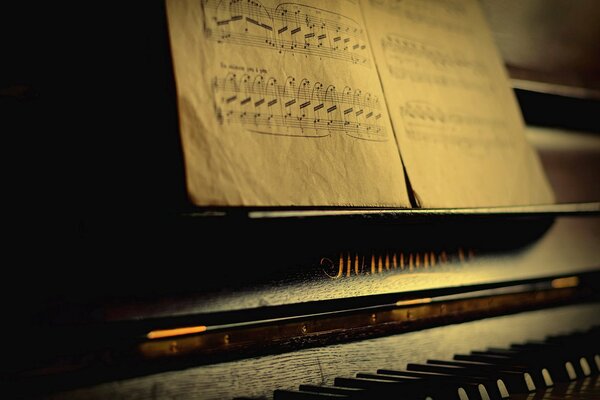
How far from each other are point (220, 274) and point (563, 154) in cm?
139

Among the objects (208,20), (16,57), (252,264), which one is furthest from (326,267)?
(16,57)

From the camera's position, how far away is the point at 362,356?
137cm

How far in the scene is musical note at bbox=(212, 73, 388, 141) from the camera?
1186 millimetres

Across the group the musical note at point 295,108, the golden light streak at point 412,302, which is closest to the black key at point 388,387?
the golden light streak at point 412,302

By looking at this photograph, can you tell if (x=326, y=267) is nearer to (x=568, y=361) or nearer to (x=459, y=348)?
(x=459, y=348)

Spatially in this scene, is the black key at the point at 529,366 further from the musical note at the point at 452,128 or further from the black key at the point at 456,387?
the musical note at the point at 452,128

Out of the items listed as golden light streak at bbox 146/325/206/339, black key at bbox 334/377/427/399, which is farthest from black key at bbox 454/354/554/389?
golden light streak at bbox 146/325/206/339

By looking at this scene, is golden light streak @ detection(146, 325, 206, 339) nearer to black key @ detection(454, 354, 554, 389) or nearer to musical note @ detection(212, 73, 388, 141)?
musical note @ detection(212, 73, 388, 141)

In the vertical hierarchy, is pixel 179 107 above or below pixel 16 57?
below

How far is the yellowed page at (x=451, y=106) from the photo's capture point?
1.49 m

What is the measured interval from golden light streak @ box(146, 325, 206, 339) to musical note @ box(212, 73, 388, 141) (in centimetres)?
36

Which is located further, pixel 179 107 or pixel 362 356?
pixel 362 356

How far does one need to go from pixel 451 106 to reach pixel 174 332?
0.90 metres

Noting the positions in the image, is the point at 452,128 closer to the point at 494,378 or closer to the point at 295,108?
the point at 295,108
